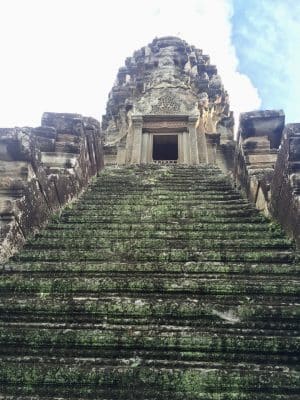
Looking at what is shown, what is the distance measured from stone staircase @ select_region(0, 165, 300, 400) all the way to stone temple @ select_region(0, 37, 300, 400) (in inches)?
0.5

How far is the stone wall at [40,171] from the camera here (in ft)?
16.6

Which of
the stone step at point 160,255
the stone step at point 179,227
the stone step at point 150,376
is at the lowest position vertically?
the stone step at point 150,376

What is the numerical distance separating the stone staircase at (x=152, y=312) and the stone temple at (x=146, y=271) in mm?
12

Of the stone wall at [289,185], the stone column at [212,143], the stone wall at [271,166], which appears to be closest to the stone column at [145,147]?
the stone column at [212,143]

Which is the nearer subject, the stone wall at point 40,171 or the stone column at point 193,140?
the stone wall at point 40,171

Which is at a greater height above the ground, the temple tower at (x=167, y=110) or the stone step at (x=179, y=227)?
the temple tower at (x=167, y=110)

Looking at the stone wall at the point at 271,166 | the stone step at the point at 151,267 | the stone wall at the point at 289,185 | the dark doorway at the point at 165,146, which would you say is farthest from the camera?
the dark doorway at the point at 165,146

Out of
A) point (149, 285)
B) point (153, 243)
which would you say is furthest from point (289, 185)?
point (149, 285)

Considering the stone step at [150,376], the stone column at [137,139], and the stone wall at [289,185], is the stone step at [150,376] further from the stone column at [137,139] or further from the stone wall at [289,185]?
the stone column at [137,139]

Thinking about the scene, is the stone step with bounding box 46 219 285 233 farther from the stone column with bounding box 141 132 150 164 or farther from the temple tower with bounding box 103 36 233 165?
the stone column with bounding box 141 132 150 164

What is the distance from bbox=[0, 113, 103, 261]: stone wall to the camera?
5.05 meters

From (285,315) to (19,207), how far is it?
327 centimetres

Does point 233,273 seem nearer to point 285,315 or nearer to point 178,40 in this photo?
point 285,315

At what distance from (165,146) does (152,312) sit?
36.0 feet
